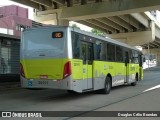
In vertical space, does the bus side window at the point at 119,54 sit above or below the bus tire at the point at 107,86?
above

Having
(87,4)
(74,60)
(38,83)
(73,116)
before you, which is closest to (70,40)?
(74,60)

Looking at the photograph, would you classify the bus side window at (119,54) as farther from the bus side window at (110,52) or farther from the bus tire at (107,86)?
the bus tire at (107,86)

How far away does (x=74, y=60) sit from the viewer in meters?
14.0

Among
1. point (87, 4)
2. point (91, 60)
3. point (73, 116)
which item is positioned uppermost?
point (87, 4)

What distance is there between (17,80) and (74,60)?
8.94 metres

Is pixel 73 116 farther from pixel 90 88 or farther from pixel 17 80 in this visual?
pixel 17 80

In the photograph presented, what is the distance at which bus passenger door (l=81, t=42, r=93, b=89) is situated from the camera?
14938 millimetres

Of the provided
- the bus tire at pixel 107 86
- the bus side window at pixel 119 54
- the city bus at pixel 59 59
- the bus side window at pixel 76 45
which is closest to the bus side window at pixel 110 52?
the bus side window at pixel 119 54

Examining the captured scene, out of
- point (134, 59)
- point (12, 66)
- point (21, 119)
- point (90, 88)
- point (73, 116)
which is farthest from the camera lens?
point (134, 59)

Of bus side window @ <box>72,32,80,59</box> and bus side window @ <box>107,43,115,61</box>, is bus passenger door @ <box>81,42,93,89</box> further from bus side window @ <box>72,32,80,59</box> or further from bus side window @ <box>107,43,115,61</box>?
bus side window @ <box>107,43,115,61</box>

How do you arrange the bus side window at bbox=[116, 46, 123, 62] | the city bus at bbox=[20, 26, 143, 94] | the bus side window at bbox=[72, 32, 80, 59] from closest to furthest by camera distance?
1. the city bus at bbox=[20, 26, 143, 94]
2. the bus side window at bbox=[72, 32, 80, 59]
3. the bus side window at bbox=[116, 46, 123, 62]

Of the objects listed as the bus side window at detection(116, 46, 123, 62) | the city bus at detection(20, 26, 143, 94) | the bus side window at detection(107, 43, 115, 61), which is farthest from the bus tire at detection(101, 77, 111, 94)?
the bus side window at detection(116, 46, 123, 62)

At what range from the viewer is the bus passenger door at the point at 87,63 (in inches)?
588

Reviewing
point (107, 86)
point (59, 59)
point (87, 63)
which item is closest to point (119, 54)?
point (107, 86)
